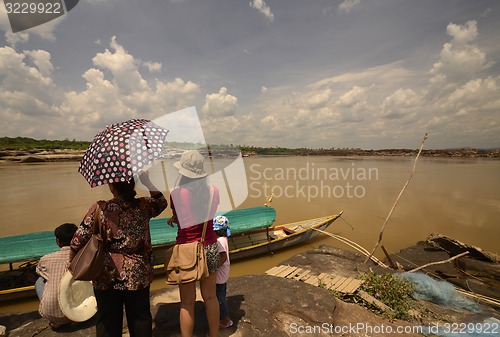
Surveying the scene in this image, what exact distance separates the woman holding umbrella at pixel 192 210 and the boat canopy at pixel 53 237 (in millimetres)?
4431

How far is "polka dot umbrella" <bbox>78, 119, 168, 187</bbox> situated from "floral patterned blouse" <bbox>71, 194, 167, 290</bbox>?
0.76 feet

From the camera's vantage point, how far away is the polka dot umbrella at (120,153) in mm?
2027

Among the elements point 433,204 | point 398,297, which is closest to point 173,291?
point 398,297

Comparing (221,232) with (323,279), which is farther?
(323,279)

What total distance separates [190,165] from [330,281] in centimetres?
424

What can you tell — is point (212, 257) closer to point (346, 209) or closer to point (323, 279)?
point (323, 279)

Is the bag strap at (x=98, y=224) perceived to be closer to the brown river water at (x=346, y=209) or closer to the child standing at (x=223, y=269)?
the child standing at (x=223, y=269)

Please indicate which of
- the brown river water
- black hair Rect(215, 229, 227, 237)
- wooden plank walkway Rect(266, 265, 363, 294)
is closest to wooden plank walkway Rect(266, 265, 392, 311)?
wooden plank walkway Rect(266, 265, 363, 294)

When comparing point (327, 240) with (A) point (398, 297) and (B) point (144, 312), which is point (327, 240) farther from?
(B) point (144, 312)

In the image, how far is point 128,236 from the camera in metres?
2.13

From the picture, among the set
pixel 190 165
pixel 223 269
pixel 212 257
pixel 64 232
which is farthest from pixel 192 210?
pixel 64 232

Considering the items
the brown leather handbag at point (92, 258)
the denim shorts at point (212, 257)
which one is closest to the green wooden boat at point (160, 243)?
the denim shorts at point (212, 257)

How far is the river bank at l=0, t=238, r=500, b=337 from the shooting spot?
3.39 meters

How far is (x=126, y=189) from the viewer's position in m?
2.13
